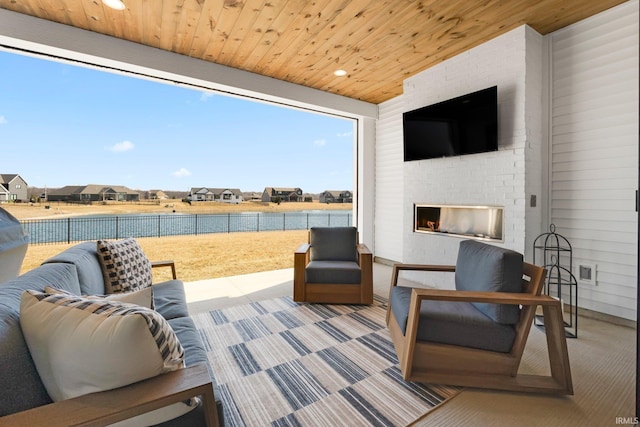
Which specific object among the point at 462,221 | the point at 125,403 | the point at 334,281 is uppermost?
the point at 462,221

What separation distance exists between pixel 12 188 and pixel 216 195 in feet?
7.60

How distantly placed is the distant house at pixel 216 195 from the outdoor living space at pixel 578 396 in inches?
87.3

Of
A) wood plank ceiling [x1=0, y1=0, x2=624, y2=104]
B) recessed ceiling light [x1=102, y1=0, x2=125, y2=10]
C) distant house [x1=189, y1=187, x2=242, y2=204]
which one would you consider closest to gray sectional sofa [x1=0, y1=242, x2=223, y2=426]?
recessed ceiling light [x1=102, y1=0, x2=125, y2=10]

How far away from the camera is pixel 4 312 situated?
88cm

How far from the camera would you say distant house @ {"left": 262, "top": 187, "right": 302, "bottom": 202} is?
16.8 ft

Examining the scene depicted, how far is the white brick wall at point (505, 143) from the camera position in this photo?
2766mm

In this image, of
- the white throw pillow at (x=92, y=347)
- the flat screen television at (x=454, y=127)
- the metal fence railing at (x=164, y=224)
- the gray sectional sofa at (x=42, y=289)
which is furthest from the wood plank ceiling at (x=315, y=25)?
the white throw pillow at (x=92, y=347)

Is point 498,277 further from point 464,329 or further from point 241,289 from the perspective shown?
point 241,289

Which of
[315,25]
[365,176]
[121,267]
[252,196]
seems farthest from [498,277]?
[252,196]

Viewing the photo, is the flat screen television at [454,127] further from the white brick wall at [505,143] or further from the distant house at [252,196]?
the distant house at [252,196]

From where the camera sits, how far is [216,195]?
4.66 metres

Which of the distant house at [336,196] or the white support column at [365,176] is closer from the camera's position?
the white support column at [365,176]

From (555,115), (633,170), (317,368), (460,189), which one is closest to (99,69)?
(317,368)

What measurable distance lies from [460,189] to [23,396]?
3.68 meters
